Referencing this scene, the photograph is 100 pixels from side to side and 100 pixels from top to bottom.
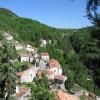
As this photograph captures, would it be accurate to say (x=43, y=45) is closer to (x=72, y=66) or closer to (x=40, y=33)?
(x=40, y=33)

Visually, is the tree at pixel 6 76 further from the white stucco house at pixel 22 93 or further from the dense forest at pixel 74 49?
the white stucco house at pixel 22 93

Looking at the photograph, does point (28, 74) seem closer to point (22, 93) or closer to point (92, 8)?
point (22, 93)

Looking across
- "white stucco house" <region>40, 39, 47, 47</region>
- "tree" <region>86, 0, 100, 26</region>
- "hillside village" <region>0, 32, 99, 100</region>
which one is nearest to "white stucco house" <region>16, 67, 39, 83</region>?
"hillside village" <region>0, 32, 99, 100</region>

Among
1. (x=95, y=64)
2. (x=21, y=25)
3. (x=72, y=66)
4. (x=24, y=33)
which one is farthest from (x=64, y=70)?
(x=95, y=64)

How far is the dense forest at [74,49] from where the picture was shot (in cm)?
621

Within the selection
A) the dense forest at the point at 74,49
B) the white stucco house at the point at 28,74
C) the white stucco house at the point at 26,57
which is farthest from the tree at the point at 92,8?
the white stucco house at the point at 26,57

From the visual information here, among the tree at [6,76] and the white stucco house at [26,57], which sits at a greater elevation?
the tree at [6,76]

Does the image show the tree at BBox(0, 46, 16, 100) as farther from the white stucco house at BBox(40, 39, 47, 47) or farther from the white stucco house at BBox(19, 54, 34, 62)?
the white stucco house at BBox(40, 39, 47, 47)

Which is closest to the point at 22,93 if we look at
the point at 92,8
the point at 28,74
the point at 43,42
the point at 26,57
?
the point at 28,74

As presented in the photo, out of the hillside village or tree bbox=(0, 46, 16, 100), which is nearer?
tree bbox=(0, 46, 16, 100)

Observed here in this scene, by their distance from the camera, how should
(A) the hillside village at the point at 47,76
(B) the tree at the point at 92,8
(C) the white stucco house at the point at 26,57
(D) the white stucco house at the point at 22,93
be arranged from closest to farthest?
(B) the tree at the point at 92,8, (D) the white stucco house at the point at 22,93, (A) the hillside village at the point at 47,76, (C) the white stucco house at the point at 26,57

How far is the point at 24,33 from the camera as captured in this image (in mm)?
116438

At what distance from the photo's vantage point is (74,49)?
282 feet

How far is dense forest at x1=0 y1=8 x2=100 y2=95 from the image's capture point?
20.4ft
